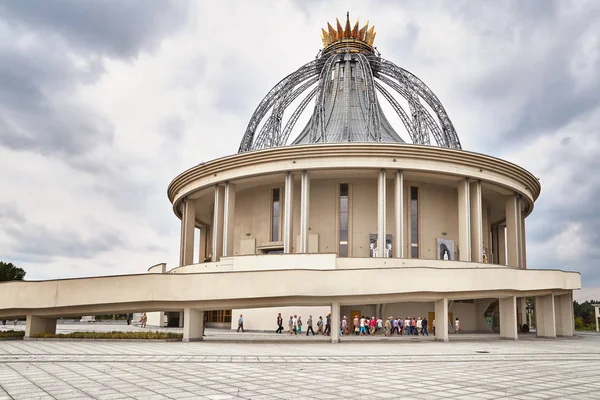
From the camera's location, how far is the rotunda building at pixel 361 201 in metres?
36.3

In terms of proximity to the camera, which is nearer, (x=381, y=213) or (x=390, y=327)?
(x=390, y=327)

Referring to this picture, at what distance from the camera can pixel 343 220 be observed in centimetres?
4231

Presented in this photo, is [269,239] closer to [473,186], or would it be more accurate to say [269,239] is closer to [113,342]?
[473,186]

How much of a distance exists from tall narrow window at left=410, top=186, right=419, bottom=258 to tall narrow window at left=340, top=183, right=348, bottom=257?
4759 millimetres

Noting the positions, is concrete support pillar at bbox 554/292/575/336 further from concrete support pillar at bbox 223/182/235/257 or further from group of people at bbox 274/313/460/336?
concrete support pillar at bbox 223/182/235/257

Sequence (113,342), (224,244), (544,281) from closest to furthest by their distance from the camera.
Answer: (113,342) → (544,281) → (224,244)

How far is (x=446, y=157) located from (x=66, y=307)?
25.3 meters

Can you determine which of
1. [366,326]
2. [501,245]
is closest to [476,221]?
[366,326]

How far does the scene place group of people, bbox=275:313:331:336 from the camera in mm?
33250

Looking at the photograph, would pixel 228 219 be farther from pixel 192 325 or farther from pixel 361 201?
pixel 192 325

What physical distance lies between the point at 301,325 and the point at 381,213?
9492mm

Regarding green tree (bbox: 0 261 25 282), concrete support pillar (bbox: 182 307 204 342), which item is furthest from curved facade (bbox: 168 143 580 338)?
green tree (bbox: 0 261 25 282)

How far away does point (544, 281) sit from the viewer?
32.2 meters

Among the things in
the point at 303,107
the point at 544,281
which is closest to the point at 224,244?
the point at 303,107
